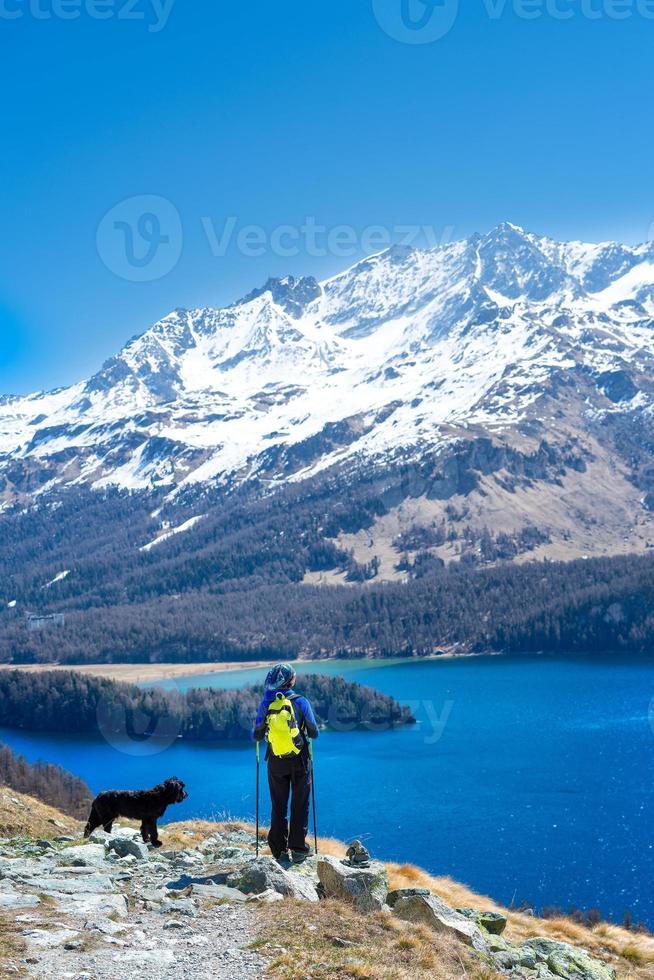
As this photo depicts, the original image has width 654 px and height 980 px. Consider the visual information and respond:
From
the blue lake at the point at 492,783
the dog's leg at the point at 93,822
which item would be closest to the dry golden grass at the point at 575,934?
the dog's leg at the point at 93,822

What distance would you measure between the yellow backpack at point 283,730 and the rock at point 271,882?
237 cm

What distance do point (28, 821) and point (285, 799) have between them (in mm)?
13947

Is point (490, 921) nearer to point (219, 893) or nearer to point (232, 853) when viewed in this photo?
point (232, 853)

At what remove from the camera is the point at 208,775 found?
127 meters

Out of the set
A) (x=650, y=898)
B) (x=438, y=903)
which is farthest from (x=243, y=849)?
(x=650, y=898)

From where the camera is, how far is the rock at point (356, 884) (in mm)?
15867

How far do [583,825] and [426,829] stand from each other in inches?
630

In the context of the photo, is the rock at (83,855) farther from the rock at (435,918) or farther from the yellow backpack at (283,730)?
the rock at (435,918)

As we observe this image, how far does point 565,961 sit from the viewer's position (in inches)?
671

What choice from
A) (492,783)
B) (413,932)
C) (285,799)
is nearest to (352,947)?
(413,932)

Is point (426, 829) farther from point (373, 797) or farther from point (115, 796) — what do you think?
point (115, 796)

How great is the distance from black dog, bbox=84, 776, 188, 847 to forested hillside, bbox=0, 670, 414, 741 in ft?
462

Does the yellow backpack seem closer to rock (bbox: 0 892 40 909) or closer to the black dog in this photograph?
the black dog

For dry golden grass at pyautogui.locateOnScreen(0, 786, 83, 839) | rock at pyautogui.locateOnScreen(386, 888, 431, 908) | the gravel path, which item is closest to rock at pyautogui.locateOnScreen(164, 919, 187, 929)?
the gravel path
